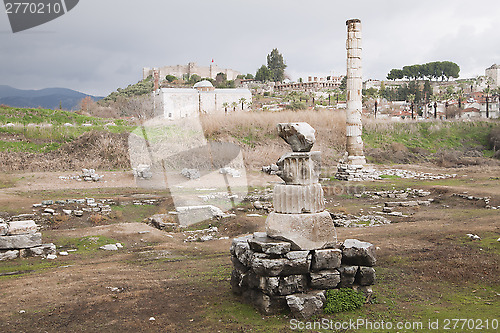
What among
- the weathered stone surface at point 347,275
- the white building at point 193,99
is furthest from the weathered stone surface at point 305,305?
the white building at point 193,99

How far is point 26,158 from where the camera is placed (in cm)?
2591

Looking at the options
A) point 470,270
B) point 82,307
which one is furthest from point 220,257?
point 470,270

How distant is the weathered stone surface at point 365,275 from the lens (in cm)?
693

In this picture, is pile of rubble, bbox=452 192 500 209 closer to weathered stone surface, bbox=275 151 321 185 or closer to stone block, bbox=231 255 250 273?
weathered stone surface, bbox=275 151 321 185

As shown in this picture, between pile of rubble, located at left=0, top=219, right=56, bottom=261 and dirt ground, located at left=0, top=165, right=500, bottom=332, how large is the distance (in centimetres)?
44

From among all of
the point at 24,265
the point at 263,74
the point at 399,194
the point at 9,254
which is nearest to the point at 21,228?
the point at 9,254

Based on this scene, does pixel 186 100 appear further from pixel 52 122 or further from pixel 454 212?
pixel 454 212

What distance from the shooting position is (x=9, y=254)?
10.8m

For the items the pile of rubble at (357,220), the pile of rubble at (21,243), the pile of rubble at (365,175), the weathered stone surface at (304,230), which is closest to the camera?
the weathered stone surface at (304,230)

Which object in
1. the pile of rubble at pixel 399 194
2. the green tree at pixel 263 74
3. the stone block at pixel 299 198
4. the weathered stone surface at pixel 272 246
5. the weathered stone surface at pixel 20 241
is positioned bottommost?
the pile of rubble at pixel 399 194

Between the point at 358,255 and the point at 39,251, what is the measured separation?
26.2 ft

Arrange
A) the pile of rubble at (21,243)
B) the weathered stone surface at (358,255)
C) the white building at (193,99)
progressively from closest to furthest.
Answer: the weathered stone surface at (358,255) < the pile of rubble at (21,243) < the white building at (193,99)

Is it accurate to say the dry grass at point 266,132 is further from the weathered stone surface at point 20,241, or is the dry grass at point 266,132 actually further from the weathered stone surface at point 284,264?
the weathered stone surface at point 284,264

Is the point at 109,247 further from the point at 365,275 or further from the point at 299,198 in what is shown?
the point at 365,275
